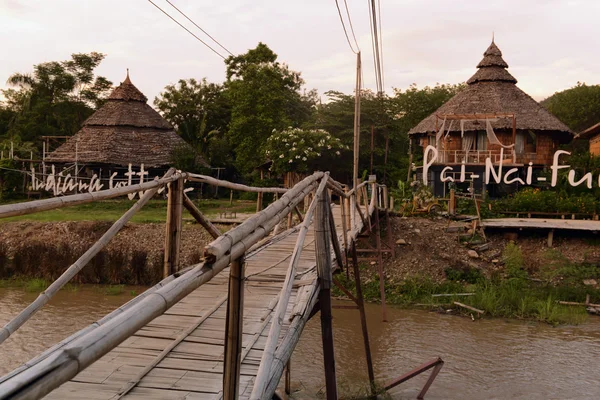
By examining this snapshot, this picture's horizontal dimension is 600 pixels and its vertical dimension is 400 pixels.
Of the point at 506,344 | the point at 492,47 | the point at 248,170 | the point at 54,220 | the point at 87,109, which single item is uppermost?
the point at 492,47

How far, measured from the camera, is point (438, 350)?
11.5 m

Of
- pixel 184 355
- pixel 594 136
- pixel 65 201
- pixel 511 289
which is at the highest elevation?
pixel 594 136

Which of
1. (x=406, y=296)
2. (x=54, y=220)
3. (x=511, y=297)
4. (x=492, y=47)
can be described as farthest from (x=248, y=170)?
(x=511, y=297)

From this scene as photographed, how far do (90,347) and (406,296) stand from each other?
14.4 m

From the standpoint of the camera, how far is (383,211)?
1638 centimetres

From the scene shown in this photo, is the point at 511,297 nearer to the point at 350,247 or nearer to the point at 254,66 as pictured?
the point at 350,247

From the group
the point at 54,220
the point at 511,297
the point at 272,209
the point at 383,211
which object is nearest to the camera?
the point at 272,209

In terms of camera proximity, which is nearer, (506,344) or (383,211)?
(506,344)

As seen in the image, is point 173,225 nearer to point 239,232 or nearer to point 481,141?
point 239,232

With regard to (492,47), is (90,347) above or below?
below

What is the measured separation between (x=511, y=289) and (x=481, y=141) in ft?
33.8

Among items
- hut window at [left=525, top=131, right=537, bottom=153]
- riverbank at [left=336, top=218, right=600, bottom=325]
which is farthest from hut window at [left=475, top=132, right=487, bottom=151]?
riverbank at [left=336, top=218, right=600, bottom=325]

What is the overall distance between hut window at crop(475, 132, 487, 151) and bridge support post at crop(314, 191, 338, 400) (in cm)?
2009

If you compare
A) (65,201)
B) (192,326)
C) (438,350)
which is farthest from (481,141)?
(65,201)
